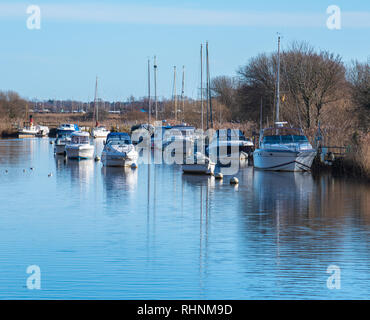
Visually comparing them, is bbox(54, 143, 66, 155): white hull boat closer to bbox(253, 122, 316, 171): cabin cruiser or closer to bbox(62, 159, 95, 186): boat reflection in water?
bbox(62, 159, 95, 186): boat reflection in water

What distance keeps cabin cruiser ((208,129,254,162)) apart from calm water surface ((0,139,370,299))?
12554 mm

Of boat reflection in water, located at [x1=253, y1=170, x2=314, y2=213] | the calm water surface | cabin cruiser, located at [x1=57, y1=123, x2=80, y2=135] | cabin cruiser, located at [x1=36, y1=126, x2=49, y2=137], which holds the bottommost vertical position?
the calm water surface

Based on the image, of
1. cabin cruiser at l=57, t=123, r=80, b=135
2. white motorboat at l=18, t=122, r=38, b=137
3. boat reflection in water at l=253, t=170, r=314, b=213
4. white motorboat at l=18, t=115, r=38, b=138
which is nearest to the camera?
boat reflection in water at l=253, t=170, r=314, b=213

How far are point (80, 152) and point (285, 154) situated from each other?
52.1 ft

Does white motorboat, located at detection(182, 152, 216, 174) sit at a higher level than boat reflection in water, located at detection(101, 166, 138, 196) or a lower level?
higher

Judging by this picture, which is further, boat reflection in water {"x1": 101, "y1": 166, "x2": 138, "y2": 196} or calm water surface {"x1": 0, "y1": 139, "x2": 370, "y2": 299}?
boat reflection in water {"x1": 101, "y1": 166, "x2": 138, "y2": 196}

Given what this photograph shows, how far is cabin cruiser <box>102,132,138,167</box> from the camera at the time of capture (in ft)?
129

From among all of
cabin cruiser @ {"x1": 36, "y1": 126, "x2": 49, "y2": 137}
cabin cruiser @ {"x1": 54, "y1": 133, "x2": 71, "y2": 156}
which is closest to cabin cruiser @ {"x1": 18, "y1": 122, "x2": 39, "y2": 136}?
cabin cruiser @ {"x1": 36, "y1": 126, "x2": 49, "y2": 137}

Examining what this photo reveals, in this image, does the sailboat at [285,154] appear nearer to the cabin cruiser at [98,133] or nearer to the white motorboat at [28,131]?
the cabin cruiser at [98,133]

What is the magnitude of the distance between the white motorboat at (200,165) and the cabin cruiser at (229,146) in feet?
25.7

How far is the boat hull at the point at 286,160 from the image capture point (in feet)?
118

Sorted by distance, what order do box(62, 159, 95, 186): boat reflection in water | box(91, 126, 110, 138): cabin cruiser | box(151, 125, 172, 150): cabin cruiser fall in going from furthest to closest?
box(91, 126, 110, 138): cabin cruiser → box(151, 125, 172, 150): cabin cruiser → box(62, 159, 95, 186): boat reflection in water

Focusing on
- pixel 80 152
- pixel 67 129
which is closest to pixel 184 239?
pixel 80 152

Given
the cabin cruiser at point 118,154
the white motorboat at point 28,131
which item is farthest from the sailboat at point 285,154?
the white motorboat at point 28,131
